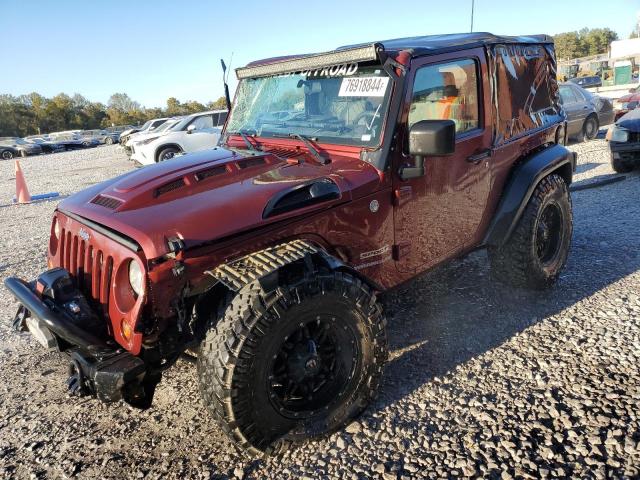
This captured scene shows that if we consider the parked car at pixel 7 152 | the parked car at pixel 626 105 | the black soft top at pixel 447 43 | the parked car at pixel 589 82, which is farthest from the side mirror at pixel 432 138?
the parked car at pixel 7 152

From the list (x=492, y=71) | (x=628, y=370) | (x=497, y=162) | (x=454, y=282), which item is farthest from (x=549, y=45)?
(x=628, y=370)

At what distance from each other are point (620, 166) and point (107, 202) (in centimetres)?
835

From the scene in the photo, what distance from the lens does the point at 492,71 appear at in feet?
11.6

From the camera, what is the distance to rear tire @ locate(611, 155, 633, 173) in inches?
318

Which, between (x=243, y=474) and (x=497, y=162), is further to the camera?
(x=497, y=162)

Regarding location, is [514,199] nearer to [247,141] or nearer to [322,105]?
[322,105]

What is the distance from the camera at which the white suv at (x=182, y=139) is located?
13.1 meters

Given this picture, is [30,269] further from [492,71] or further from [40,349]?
[492,71]

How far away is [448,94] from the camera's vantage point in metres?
3.31

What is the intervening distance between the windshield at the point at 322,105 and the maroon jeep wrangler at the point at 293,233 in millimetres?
12

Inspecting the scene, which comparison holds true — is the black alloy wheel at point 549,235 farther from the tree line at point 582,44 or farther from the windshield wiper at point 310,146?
the tree line at point 582,44

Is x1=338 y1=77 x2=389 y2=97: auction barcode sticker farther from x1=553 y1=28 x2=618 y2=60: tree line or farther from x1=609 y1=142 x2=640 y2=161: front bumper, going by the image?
x1=553 y1=28 x2=618 y2=60: tree line

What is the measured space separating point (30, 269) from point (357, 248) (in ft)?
15.8

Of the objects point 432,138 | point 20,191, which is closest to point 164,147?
point 20,191
